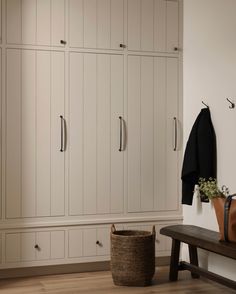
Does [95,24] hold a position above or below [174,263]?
above

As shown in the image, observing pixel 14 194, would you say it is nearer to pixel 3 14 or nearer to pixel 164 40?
pixel 3 14

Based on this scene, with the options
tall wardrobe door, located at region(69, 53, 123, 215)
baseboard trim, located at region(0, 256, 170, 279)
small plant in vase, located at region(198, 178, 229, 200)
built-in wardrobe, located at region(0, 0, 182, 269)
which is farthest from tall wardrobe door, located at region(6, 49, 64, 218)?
small plant in vase, located at region(198, 178, 229, 200)

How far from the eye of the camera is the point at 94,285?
411cm

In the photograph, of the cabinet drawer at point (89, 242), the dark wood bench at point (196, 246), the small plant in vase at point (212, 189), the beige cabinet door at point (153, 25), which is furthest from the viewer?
the beige cabinet door at point (153, 25)

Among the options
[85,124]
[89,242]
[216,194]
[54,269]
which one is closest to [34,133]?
[85,124]

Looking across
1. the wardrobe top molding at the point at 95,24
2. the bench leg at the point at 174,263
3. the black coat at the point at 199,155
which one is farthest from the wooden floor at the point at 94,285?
the wardrobe top molding at the point at 95,24

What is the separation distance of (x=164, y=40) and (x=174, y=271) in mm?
1980

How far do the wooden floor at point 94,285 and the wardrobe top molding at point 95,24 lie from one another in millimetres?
1870

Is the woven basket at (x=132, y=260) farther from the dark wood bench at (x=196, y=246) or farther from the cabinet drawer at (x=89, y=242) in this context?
the cabinet drawer at (x=89, y=242)

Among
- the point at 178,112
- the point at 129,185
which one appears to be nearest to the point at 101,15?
the point at 178,112

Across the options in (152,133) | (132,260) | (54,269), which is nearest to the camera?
(132,260)

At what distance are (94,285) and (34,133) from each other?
128 centimetres

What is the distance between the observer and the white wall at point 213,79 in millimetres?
3953

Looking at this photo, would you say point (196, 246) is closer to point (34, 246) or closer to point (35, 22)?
point (34, 246)
